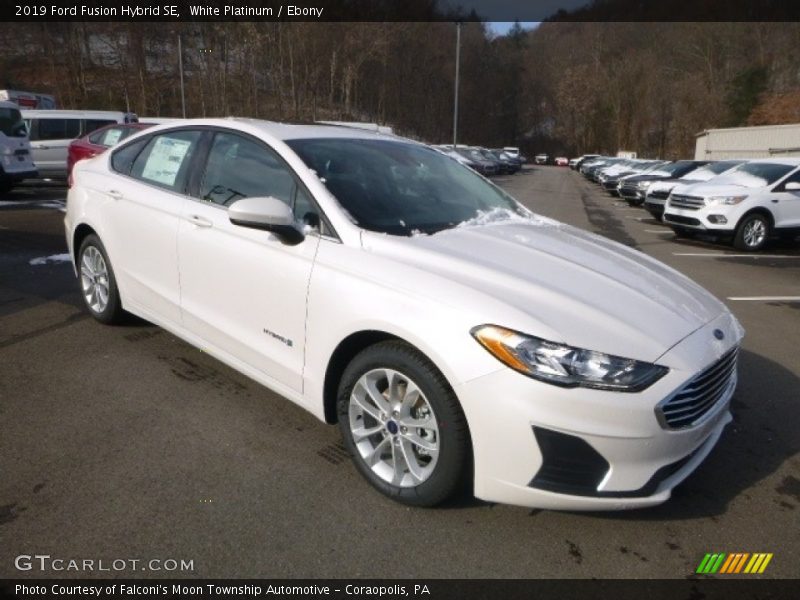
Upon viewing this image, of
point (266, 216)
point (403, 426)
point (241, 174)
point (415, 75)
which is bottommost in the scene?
point (403, 426)

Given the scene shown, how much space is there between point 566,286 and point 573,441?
27.7 inches

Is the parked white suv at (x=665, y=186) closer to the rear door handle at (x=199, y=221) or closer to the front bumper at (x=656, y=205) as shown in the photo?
the front bumper at (x=656, y=205)

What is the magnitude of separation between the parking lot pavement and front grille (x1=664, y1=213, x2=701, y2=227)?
7.30 m

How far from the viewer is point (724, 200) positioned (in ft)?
34.8

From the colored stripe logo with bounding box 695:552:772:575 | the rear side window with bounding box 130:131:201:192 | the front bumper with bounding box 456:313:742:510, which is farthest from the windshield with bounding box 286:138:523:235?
the colored stripe logo with bounding box 695:552:772:575

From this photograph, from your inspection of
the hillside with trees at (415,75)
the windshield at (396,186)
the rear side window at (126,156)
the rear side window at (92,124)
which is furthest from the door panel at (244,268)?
the rear side window at (92,124)

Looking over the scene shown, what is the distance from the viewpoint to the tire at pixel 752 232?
10477 millimetres

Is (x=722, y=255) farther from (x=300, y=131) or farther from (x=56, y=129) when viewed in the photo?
(x=56, y=129)

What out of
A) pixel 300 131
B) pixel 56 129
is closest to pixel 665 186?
pixel 300 131

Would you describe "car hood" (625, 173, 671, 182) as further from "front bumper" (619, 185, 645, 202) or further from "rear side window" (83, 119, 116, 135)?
"rear side window" (83, 119, 116, 135)

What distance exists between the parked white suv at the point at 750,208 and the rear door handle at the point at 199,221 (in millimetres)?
9696

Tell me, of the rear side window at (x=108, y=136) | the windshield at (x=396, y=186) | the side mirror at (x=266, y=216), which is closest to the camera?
the side mirror at (x=266, y=216)
